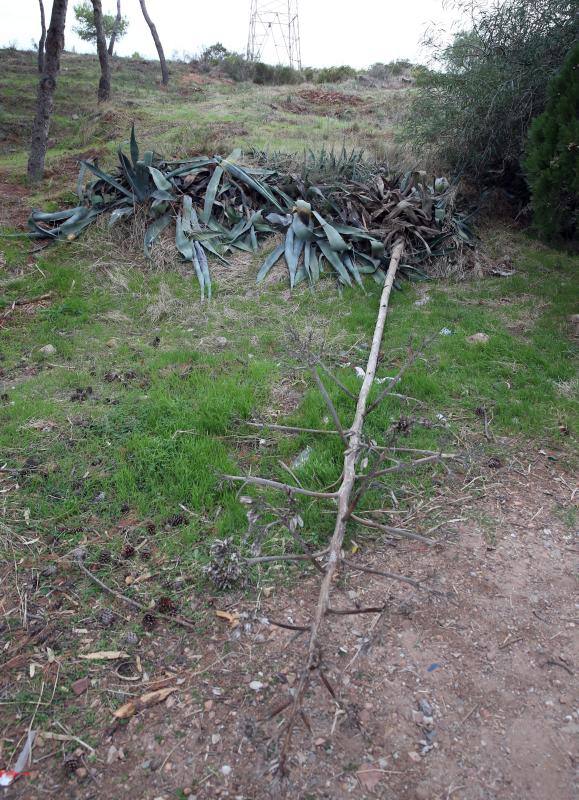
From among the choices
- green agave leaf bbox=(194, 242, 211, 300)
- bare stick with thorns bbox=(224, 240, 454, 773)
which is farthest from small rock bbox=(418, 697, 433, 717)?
green agave leaf bbox=(194, 242, 211, 300)

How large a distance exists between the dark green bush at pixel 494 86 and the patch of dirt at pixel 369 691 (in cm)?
697

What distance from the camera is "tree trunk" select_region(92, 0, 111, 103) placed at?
14327mm

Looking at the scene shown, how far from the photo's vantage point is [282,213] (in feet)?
24.1

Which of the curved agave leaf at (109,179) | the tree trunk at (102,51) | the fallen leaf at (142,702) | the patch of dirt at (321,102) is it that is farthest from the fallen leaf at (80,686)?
the tree trunk at (102,51)

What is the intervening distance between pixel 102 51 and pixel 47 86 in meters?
7.08

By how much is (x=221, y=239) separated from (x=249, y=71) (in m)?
21.0

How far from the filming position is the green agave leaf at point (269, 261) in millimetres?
6609

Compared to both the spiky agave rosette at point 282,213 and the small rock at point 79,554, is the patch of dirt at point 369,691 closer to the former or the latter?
the small rock at point 79,554

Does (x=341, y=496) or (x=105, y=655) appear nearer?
(x=105, y=655)

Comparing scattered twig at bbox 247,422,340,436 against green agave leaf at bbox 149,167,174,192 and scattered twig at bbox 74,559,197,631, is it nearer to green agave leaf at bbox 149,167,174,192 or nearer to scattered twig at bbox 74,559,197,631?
scattered twig at bbox 74,559,197,631

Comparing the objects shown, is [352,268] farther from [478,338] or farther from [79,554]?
[79,554]

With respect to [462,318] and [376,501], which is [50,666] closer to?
[376,501]

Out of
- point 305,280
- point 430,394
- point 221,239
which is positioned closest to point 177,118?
point 221,239

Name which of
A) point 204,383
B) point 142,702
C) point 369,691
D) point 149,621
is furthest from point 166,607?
point 204,383
